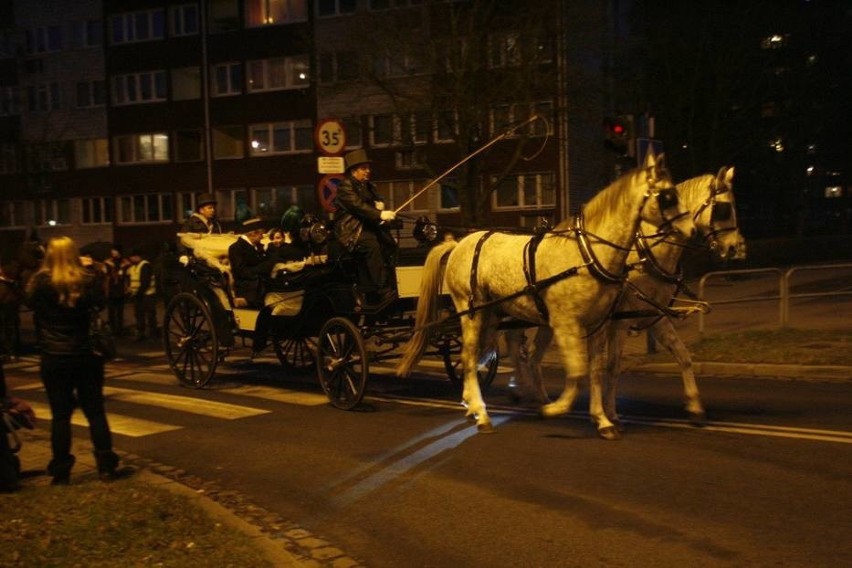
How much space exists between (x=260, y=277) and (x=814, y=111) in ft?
109

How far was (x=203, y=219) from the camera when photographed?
12.6 metres

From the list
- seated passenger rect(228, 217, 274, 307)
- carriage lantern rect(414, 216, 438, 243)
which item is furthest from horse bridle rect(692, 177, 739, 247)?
seated passenger rect(228, 217, 274, 307)

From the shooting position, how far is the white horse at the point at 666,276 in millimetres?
7684

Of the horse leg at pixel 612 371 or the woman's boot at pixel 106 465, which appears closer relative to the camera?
the woman's boot at pixel 106 465

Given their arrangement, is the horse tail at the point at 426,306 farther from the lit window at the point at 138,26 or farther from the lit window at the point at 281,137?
the lit window at the point at 138,26

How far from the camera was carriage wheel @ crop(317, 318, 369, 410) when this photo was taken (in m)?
9.63

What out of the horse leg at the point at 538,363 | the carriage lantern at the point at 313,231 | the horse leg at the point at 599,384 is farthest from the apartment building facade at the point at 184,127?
the horse leg at the point at 599,384

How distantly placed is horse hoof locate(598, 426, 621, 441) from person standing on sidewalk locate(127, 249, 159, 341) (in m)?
13.0

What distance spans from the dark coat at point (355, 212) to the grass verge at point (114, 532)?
12.9 ft

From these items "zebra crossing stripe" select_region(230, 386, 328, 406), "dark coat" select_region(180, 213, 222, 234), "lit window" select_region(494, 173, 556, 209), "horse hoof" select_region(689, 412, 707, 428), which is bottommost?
"zebra crossing stripe" select_region(230, 386, 328, 406)

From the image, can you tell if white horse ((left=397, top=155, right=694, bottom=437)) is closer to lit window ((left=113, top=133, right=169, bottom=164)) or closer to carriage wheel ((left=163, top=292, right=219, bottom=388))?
carriage wheel ((left=163, top=292, right=219, bottom=388))

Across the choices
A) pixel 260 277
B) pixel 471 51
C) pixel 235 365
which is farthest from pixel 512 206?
pixel 260 277

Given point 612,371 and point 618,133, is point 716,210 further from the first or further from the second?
point 618,133

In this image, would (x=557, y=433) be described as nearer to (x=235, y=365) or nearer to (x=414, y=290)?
(x=414, y=290)
